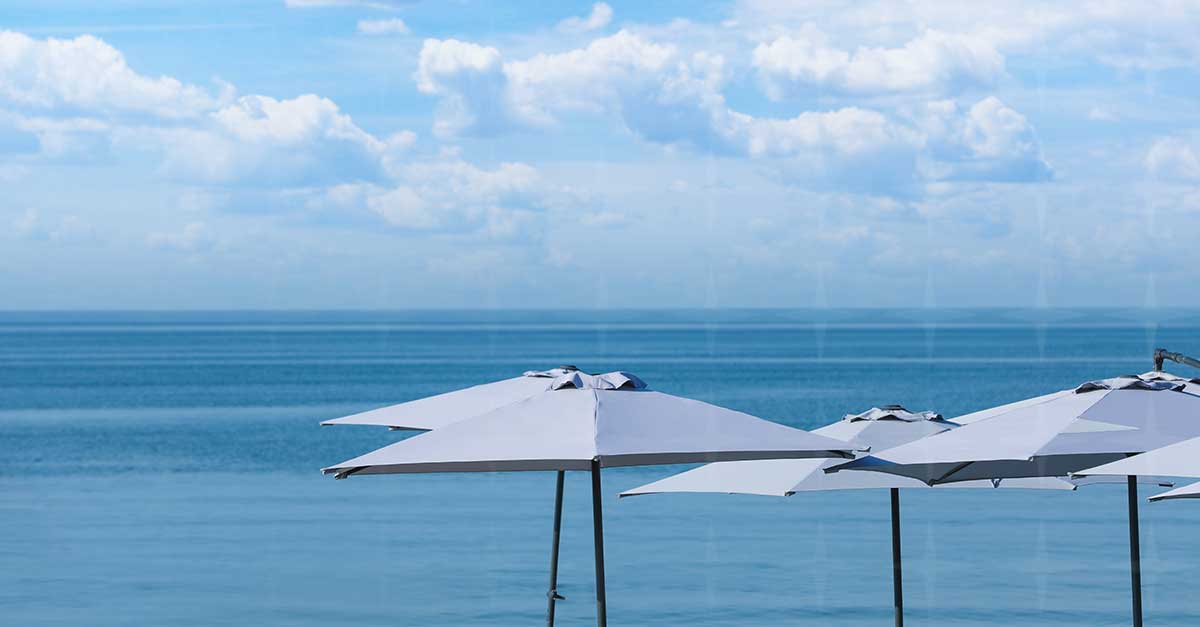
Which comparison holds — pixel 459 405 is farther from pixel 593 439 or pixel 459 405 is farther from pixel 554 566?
pixel 593 439

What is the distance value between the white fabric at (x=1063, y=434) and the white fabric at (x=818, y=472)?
88 centimetres

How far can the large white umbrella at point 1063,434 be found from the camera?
7.05 m

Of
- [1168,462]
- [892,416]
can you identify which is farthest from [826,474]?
[1168,462]

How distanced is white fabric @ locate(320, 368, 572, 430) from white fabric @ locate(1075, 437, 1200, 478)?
3.66 metres

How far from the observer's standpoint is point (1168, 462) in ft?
21.0

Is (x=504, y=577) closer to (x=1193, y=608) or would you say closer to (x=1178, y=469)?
(x=1193, y=608)

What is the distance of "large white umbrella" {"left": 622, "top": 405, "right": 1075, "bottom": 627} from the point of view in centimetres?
854

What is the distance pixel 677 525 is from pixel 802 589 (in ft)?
19.2

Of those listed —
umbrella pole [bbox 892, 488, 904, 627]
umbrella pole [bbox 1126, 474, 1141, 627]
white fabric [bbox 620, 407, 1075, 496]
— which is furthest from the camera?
umbrella pole [bbox 892, 488, 904, 627]

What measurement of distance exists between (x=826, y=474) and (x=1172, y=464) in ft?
8.71

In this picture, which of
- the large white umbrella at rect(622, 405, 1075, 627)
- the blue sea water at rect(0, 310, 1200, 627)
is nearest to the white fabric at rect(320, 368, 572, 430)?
the large white umbrella at rect(622, 405, 1075, 627)

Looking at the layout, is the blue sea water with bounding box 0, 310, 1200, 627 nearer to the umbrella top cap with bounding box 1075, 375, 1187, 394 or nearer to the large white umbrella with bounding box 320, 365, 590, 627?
the large white umbrella with bounding box 320, 365, 590, 627

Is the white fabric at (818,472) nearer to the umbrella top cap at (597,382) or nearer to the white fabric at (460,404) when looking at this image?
the white fabric at (460,404)

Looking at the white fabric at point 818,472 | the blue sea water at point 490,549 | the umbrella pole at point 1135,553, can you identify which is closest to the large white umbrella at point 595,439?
the white fabric at point 818,472
